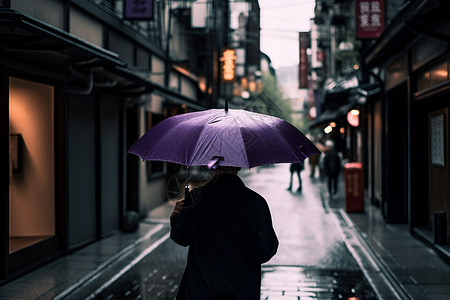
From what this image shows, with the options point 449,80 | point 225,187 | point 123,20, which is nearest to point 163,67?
point 123,20

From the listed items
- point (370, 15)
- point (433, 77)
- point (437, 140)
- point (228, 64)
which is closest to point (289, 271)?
point (433, 77)

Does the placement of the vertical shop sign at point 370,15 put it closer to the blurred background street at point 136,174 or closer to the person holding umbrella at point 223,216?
the blurred background street at point 136,174

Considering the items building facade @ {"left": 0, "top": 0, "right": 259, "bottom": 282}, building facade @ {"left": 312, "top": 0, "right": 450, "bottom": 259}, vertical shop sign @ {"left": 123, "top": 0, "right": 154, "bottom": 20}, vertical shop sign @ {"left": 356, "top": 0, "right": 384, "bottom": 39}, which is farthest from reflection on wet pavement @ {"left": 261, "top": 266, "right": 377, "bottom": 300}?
vertical shop sign @ {"left": 356, "top": 0, "right": 384, "bottom": 39}

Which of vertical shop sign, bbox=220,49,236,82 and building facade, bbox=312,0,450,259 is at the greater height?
vertical shop sign, bbox=220,49,236,82

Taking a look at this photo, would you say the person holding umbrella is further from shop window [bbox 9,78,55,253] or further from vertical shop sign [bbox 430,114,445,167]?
vertical shop sign [bbox 430,114,445,167]

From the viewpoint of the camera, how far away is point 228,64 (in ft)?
74.3

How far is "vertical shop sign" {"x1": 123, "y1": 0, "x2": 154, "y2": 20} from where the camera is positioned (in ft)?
37.4

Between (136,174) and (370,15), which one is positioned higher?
(370,15)

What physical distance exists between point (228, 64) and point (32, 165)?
49.0ft

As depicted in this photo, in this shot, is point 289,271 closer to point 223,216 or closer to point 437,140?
point 437,140

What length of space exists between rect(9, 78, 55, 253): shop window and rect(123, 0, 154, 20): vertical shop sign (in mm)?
3373

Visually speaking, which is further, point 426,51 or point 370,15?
point 370,15

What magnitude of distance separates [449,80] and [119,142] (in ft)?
23.7

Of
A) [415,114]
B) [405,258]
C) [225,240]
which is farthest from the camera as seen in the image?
[415,114]
